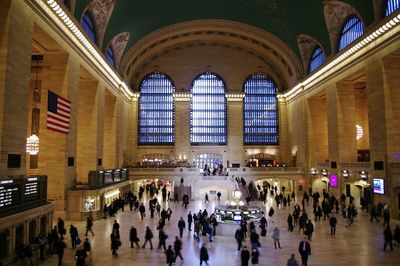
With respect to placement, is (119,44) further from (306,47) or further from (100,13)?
(306,47)

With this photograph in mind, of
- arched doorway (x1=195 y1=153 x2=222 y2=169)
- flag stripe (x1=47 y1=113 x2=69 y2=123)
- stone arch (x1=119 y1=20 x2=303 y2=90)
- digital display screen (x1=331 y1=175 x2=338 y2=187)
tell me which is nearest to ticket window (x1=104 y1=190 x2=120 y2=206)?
flag stripe (x1=47 y1=113 x2=69 y2=123)

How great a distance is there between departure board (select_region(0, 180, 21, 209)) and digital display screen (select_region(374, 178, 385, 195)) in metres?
17.4

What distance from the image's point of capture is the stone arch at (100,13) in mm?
21734

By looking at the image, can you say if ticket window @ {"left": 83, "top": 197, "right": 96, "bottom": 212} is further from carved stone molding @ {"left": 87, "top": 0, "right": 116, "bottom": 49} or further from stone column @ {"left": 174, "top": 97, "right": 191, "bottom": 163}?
stone column @ {"left": 174, "top": 97, "right": 191, "bottom": 163}

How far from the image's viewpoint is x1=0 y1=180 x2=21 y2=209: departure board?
9971mm

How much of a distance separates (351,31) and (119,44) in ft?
59.3

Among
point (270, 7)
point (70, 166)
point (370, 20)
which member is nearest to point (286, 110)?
point (270, 7)

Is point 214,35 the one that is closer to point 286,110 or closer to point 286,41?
point 286,41

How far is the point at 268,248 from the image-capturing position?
12289mm

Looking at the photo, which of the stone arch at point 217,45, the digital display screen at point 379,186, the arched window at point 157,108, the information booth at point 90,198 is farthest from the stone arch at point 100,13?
the digital display screen at point 379,186

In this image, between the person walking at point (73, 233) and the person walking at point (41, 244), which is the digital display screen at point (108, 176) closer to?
the person walking at point (73, 233)

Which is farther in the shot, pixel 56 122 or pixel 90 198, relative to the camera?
pixel 90 198

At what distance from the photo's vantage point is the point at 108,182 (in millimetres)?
21766

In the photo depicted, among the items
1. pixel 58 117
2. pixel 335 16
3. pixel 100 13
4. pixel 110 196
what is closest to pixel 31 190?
pixel 58 117
